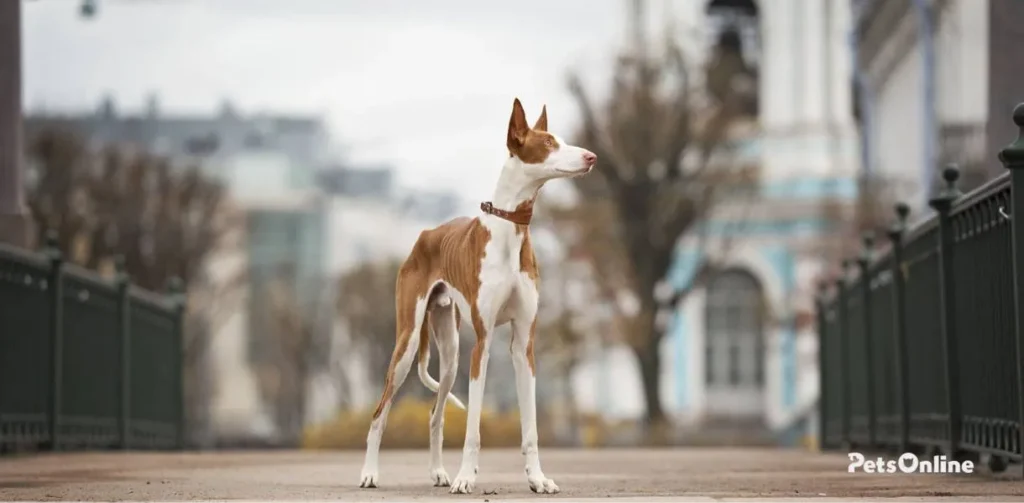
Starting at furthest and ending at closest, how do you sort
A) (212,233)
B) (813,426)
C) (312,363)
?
(312,363) < (212,233) < (813,426)

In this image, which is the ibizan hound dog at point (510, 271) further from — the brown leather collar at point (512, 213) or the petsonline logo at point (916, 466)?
the petsonline logo at point (916, 466)

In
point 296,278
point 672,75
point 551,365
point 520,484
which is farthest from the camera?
point 296,278

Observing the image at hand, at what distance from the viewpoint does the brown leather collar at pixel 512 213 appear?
11.6m

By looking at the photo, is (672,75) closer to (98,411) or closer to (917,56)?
(917,56)

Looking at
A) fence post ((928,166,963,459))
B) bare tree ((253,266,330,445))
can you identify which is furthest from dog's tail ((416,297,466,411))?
bare tree ((253,266,330,445))

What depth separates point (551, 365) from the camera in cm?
5338

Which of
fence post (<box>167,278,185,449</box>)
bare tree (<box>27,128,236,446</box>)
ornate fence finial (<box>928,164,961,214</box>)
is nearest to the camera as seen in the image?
ornate fence finial (<box>928,164,961,214</box>)

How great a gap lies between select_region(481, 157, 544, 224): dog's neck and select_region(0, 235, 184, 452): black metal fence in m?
7.03

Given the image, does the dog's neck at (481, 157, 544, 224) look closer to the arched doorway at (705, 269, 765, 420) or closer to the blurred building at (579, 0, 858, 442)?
the blurred building at (579, 0, 858, 442)

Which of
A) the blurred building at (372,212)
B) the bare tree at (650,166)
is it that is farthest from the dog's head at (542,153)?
the blurred building at (372,212)

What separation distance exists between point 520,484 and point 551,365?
4079 centimetres

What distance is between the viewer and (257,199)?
123 metres

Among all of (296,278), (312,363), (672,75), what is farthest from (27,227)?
(296,278)

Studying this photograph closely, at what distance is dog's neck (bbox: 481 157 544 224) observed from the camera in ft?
38.0
